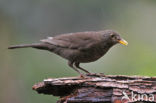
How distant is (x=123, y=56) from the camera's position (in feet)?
34.2

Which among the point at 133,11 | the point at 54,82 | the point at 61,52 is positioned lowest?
the point at 54,82

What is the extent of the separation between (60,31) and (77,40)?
4.30m

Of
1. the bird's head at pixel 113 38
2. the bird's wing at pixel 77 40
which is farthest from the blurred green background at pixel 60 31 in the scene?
the bird's wing at pixel 77 40

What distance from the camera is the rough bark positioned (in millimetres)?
5934

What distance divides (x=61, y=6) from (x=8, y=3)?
136 centimetres

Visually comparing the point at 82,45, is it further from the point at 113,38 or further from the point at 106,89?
the point at 106,89

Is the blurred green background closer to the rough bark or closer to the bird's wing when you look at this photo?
the bird's wing

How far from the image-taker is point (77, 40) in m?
8.01

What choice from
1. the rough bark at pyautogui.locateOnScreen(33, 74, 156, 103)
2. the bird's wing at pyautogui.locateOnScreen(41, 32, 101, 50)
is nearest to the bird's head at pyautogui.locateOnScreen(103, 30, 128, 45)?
the bird's wing at pyautogui.locateOnScreen(41, 32, 101, 50)

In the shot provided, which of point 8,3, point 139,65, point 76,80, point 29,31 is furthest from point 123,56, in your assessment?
point 76,80

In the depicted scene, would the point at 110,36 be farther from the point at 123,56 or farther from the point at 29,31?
the point at 29,31

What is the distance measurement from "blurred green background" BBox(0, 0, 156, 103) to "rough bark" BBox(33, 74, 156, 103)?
2.40 meters

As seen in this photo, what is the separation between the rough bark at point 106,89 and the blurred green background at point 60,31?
2.40m

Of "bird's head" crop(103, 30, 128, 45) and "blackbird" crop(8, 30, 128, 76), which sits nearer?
"blackbird" crop(8, 30, 128, 76)
